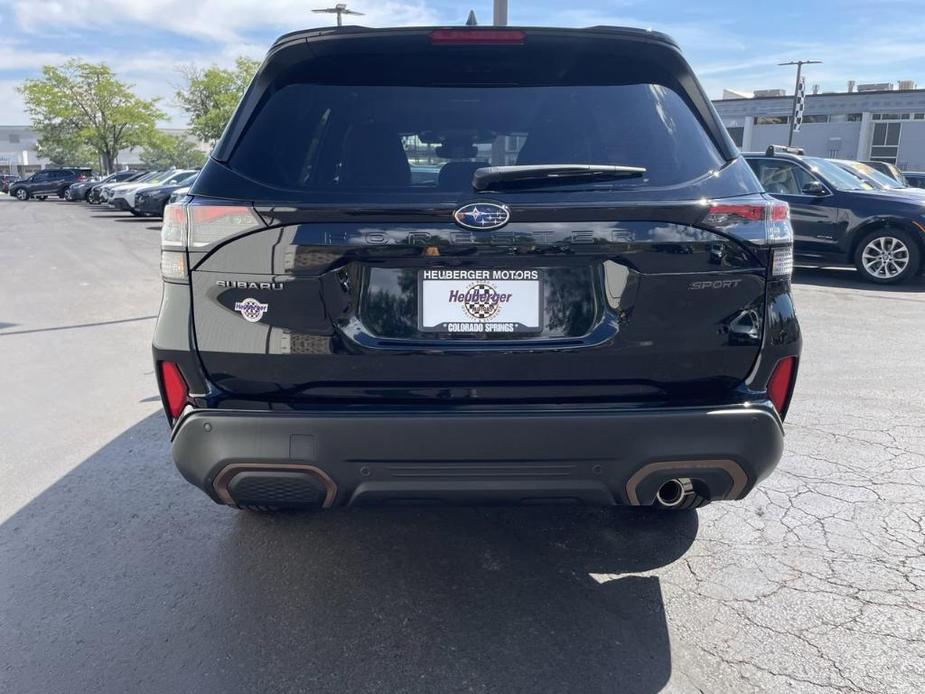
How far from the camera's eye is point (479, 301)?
228cm

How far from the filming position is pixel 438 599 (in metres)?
2.77

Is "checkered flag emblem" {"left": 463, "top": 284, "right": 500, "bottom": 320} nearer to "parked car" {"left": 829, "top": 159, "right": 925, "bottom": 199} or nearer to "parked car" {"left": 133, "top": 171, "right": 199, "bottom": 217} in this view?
"parked car" {"left": 829, "top": 159, "right": 925, "bottom": 199}

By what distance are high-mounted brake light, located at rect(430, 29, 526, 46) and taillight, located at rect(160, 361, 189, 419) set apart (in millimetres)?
1353

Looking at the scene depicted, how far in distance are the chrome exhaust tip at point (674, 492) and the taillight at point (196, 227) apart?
58.5 inches

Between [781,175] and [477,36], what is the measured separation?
9.28 meters

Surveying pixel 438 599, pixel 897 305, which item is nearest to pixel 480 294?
pixel 438 599

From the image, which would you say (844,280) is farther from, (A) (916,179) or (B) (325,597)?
(A) (916,179)

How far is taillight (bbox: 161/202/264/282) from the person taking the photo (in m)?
2.28

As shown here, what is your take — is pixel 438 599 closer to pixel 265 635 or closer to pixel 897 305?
pixel 265 635

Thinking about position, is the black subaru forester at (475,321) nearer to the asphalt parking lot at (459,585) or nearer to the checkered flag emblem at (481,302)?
the checkered flag emblem at (481,302)

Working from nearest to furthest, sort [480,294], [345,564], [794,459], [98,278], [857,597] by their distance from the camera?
[480,294] < [857,597] < [345,564] < [794,459] < [98,278]

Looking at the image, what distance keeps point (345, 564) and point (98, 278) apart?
925 centimetres

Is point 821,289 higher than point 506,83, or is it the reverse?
point 506,83

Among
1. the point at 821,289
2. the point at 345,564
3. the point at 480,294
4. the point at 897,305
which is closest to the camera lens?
the point at 480,294
